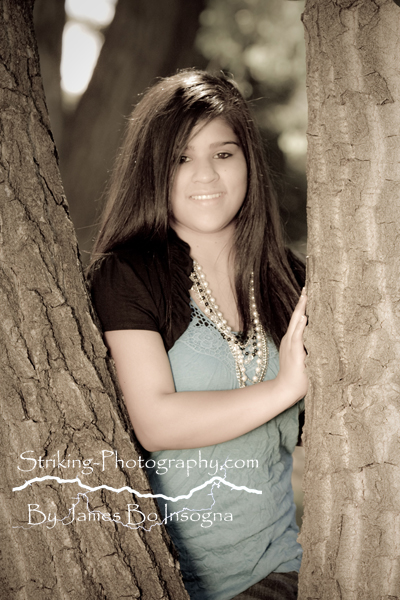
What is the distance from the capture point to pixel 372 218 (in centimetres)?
95

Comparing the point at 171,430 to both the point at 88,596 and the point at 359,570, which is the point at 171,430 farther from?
the point at 359,570

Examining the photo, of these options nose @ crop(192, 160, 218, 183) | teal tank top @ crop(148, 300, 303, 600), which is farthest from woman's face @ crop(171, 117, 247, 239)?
teal tank top @ crop(148, 300, 303, 600)

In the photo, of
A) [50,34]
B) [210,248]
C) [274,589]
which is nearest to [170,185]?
[210,248]

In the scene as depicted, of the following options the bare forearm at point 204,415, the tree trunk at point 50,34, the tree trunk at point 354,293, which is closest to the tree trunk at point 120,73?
the tree trunk at point 50,34

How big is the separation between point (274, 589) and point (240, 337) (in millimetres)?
687

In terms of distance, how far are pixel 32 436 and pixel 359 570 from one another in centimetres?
67

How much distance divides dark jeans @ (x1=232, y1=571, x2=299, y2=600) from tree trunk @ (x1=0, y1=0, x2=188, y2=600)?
1.44 ft

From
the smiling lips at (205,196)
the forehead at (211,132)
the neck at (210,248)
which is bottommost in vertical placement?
the neck at (210,248)

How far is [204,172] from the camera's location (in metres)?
1.59

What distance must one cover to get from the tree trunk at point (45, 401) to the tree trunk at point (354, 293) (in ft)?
1.32

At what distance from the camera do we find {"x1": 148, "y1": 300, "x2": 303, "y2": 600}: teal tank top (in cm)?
144

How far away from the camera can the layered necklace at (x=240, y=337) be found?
151 cm

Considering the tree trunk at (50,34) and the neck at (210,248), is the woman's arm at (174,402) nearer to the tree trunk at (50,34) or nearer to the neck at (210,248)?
the neck at (210,248)

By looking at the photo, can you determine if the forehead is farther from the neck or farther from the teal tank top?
the teal tank top
